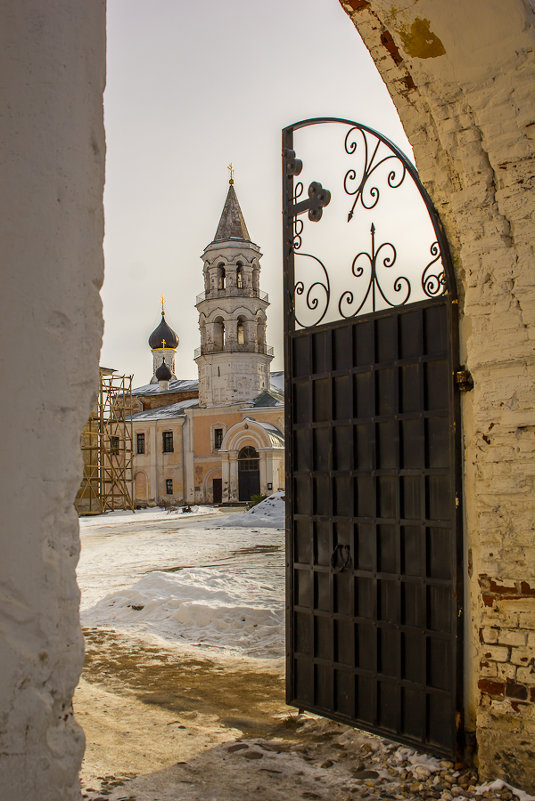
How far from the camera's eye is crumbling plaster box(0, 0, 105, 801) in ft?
5.00

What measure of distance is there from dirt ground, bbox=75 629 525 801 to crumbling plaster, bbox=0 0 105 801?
2.11m

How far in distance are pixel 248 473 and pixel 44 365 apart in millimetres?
32181

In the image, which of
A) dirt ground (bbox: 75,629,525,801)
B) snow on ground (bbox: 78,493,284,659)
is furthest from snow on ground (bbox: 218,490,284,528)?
dirt ground (bbox: 75,629,525,801)

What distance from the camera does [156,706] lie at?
4.80 m

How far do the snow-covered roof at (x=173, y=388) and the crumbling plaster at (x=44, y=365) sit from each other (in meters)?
41.8

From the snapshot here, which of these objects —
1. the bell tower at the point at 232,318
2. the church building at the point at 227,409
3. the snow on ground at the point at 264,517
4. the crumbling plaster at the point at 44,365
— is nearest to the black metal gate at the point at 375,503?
the crumbling plaster at the point at 44,365

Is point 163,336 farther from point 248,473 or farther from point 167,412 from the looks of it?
point 248,473

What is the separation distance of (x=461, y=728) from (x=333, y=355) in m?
2.20

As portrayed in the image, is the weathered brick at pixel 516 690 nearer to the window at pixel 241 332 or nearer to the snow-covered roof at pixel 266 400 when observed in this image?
the snow-covered roof at pixel 266 400

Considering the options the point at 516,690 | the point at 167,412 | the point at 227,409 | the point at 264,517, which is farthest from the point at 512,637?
the point at 167,412

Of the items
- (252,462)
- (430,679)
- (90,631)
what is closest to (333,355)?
(430,679)

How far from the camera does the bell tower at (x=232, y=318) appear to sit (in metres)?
34.9

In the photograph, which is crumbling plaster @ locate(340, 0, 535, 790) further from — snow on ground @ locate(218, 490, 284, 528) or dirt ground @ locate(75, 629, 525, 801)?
snow on ground @ locate(218, 490, 284, 528)

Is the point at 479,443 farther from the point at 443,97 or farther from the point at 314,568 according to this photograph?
the point at 443,97
